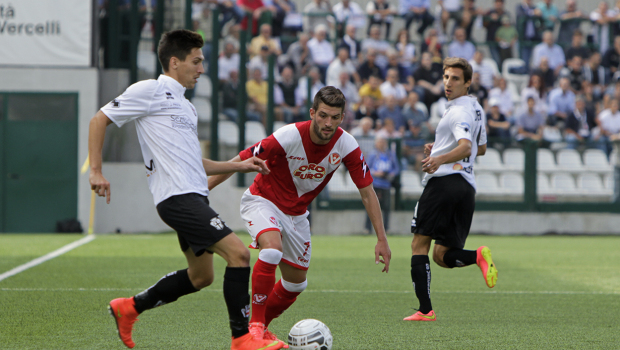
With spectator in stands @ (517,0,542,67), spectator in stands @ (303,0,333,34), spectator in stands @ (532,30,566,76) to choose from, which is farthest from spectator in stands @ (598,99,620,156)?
spectator in stands @ (303,0,333,34)

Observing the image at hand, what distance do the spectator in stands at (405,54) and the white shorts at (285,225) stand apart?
40.4ft

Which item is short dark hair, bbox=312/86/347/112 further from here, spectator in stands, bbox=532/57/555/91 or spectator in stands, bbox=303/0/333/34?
spectator in stands, bbox=303/0/333/34

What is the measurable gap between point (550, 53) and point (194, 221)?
51.1ft

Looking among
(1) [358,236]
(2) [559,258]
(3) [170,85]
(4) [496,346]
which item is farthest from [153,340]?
(1) [358,236]

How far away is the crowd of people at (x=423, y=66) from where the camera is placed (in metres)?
15.4

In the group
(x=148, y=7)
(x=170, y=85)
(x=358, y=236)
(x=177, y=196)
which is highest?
(x=148, y=7)

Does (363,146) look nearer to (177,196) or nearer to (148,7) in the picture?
(148,7)

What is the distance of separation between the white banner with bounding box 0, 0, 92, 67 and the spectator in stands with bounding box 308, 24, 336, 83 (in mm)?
4805

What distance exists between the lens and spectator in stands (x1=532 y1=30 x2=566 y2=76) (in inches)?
704

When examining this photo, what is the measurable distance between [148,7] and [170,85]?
12343mm

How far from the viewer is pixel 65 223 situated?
14797 mm

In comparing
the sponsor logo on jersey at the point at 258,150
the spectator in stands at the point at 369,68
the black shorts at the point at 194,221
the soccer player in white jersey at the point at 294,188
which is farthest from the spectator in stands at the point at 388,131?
the black shorts at the point at 194,221

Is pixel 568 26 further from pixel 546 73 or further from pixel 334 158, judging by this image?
pixel 334 158

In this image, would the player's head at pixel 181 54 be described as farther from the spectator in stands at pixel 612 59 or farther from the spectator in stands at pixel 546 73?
the spectator in stands at pixel 612 59
